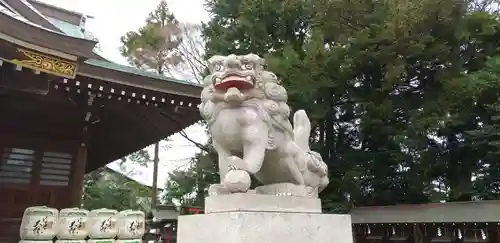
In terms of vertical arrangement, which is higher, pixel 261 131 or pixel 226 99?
pixel 226 99

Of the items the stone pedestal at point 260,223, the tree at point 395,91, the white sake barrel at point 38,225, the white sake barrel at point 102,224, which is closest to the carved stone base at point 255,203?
the stone pedestal at point 260,223

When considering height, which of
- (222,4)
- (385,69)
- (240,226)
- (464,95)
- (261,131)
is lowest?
(240,226)

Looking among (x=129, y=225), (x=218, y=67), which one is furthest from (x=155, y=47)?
(x=218, y=67)

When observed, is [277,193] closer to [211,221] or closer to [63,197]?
[211,221]

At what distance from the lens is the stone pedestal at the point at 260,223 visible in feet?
7.60

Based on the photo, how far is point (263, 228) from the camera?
236cm

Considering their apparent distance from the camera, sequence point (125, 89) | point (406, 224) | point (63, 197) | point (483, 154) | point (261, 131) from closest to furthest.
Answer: point (261, 131) → point (125, 89) → point (63, 197) → point (406, 224) → point (483, 154)

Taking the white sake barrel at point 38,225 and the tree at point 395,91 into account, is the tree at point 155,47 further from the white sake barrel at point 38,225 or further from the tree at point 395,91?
the white sake barrel at point 38,225

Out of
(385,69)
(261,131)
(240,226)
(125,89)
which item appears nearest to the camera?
(240,226)

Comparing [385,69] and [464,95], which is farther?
[385,69]

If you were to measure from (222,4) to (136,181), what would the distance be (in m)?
10.6

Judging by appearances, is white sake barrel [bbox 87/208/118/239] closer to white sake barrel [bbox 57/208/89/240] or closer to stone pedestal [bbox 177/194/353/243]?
white sake barrel [bbox 57/208/89/240]

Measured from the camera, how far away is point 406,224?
7488mm

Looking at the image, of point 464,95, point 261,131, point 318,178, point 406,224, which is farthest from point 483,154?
point 261,131
